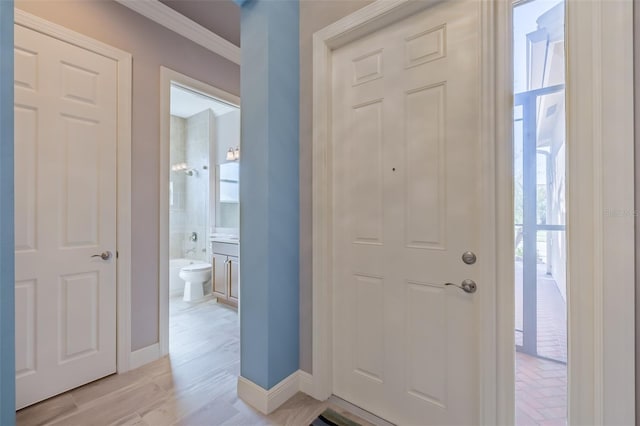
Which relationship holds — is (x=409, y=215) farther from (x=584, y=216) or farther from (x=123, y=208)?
(x=123, y=208)

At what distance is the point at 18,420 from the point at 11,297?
1148 mm

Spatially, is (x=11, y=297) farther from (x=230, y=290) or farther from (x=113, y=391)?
(x=230, y=290)

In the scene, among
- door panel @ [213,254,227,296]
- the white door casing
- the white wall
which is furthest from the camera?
the white wall

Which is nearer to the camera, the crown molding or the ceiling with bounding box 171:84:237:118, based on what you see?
the crown molding

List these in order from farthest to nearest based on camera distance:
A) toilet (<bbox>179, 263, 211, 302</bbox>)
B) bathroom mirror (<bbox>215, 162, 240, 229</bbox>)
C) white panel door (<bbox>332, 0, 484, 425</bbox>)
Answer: bathroom mirror (<bbox>215, 162, 240, 229</bbox>) < toilet (<bbox>179, 263, 211, 302</bbox>) < white panel door (<bbox>332, 0, 484, 425</bbox>)

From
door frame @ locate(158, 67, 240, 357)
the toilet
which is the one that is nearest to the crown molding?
door frame @ locate(158, 67, 240, 357)

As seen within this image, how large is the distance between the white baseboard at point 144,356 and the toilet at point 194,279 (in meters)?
1.58

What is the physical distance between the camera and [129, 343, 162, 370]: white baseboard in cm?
218

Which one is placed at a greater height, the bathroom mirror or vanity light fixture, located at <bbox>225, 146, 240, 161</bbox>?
vanity light fixture, located at <bbox>225, 146, 240, 161</bbox>

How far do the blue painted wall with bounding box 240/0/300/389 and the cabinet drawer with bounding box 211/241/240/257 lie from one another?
1784 mm

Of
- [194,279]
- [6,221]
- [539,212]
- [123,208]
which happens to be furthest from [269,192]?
[194,279]

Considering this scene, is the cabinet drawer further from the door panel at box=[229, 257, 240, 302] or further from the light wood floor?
the light wood floor

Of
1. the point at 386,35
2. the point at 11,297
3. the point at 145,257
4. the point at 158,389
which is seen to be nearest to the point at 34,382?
the point at 158,389

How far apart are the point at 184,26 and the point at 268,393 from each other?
2886 mm
